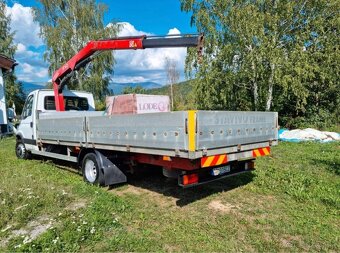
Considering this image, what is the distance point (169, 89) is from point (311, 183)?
29254 millimetres

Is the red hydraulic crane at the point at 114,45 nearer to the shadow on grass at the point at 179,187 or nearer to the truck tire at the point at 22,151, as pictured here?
the truck tire at the point at 22,151

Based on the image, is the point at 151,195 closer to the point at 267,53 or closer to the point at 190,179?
the point at 190,179

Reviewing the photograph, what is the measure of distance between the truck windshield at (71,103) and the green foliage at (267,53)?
5691mm

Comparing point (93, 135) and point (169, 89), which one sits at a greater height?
point (169, 89)

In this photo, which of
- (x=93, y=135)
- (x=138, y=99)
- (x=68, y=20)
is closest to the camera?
(x=93, y=135)

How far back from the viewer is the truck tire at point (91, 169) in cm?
591

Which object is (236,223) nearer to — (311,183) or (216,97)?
(311,183)

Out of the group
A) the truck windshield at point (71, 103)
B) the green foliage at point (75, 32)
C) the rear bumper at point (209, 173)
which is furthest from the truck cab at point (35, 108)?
the green foliage at point (75, 32)

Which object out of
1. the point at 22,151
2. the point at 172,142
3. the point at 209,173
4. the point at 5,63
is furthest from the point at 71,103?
the point at 5,63

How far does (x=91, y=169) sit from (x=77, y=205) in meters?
1.40

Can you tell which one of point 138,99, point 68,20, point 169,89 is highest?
point 68,20

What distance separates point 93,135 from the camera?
5824 millimetres

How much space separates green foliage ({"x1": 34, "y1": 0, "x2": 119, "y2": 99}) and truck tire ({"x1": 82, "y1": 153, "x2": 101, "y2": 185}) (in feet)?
62.8

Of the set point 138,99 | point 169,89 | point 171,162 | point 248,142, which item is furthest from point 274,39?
point 169,89
